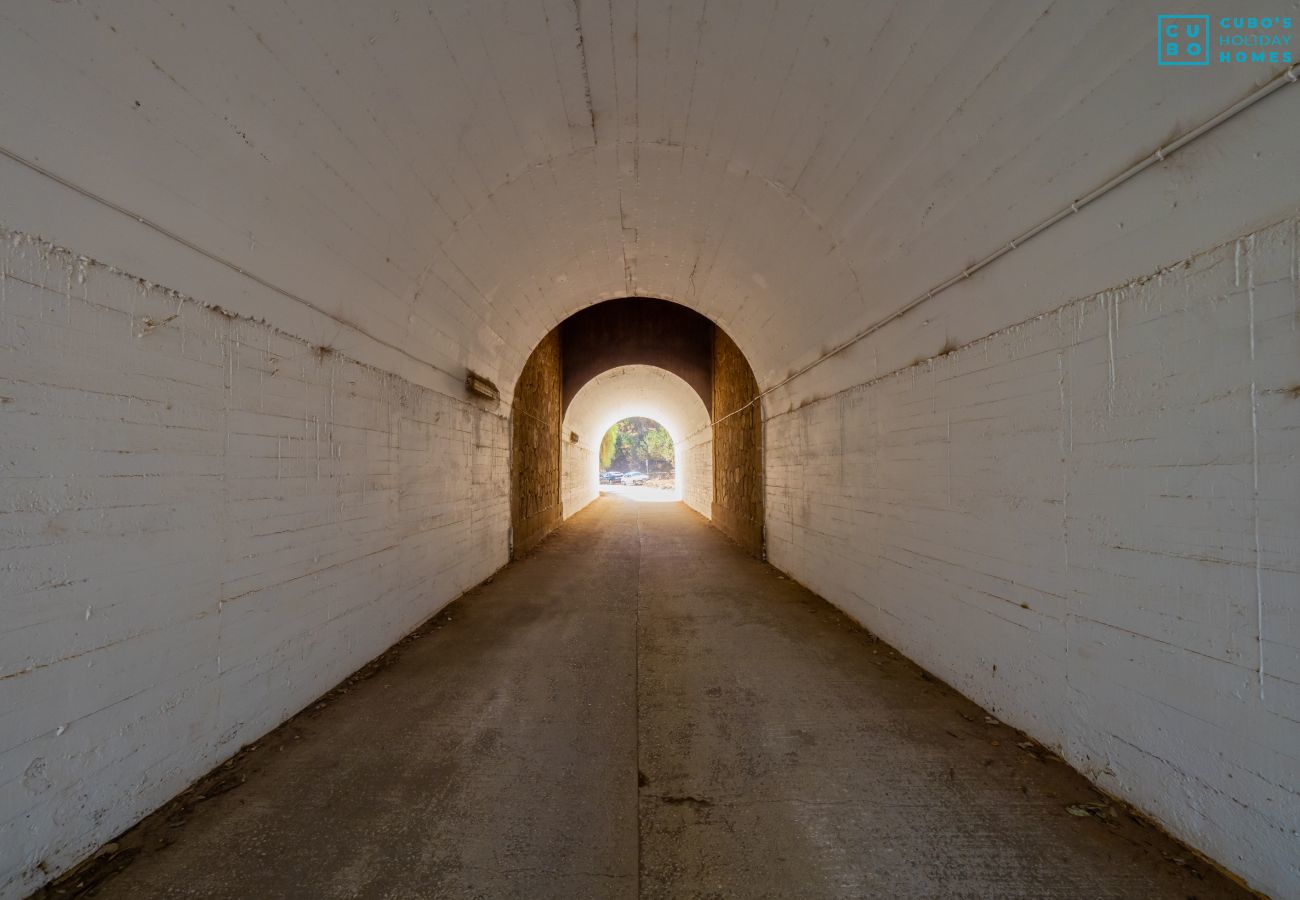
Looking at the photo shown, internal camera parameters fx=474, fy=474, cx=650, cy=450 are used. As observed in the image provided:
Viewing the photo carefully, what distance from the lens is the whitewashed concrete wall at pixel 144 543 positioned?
174 cm

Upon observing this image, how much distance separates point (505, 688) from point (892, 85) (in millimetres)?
4662

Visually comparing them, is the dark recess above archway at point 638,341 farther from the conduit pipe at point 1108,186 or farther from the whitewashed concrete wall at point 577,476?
the conduit pipe at point 1108,186

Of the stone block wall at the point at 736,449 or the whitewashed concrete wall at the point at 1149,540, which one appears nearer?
the whitewashed concrete wall at the point at 1149,540

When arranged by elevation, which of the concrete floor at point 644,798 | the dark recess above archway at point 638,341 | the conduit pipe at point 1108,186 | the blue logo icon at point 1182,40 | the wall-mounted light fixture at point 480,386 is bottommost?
the concrete floor at point 644,798

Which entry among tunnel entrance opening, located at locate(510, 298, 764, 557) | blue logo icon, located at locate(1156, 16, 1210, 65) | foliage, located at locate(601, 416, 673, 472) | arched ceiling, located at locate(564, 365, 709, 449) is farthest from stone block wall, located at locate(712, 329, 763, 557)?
foliage, located at locate(601, 416, 673, 472)

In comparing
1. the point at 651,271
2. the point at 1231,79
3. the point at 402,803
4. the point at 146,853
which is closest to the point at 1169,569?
the point at 1231,79

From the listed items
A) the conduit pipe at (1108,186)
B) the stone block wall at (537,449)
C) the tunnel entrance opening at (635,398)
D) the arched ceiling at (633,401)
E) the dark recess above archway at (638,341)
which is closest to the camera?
the conduit pipe at (1108,186)

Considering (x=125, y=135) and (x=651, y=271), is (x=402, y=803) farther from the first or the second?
(x=651, y=271)

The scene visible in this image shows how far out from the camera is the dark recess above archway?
12000 mm

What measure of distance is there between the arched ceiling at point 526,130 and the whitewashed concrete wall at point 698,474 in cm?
927

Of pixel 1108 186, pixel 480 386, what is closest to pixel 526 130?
pixel 480 386

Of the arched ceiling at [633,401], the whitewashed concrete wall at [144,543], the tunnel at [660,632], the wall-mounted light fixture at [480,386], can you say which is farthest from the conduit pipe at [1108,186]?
Answer: the arched ceiling at [633,401]

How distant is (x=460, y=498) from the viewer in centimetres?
576

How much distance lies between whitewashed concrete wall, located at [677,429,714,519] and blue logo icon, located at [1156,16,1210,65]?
1133 cm
